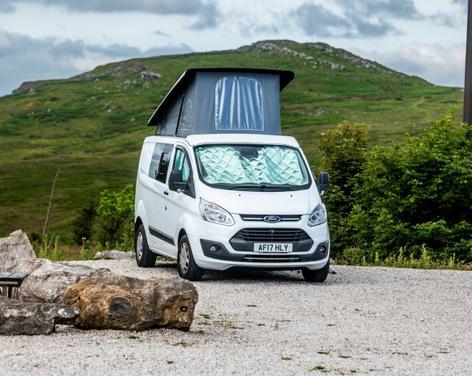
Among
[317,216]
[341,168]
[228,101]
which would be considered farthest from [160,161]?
[341,168]

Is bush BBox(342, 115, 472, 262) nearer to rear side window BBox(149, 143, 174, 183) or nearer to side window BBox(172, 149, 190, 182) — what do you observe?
rear side window BBox(149, 143, 174, 183)

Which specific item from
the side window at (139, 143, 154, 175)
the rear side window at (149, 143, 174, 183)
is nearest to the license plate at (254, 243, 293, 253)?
the rear side window at (149, 143, 174, 183)

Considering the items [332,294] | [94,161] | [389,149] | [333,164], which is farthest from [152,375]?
[94,161]

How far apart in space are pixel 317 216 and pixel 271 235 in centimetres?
91

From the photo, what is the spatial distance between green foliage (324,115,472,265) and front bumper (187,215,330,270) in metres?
11.0

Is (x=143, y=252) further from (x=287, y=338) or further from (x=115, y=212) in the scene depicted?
(x=115, y=212)

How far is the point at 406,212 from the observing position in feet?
93.7

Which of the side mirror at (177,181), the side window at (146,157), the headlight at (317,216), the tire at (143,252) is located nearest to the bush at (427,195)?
the side window at (146,157)

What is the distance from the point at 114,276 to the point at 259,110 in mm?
8623

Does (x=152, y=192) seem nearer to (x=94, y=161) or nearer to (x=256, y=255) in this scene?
(x=256, y=255)

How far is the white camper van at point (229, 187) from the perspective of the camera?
50.1 feet

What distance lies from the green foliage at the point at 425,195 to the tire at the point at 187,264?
1119 centimetres

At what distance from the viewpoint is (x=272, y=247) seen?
15.3m

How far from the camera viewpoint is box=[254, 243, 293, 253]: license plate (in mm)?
15250
